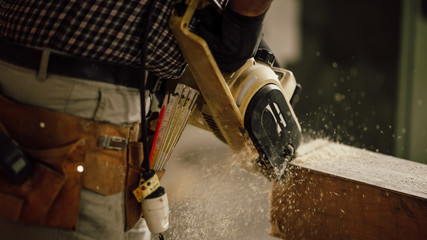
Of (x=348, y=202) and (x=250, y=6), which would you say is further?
(x=348, y=202)

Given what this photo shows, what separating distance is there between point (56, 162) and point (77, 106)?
0.17 m

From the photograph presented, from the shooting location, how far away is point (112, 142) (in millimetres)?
926

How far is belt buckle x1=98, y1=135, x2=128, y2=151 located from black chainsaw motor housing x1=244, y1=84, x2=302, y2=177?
1.65 feet

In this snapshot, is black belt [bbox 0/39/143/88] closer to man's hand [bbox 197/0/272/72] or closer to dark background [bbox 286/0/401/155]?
man's hand [bbox 197/0/272/72]

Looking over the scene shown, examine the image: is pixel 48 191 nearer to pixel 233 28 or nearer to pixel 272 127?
pixel 233 28

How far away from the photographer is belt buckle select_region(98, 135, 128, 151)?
0.91 metres

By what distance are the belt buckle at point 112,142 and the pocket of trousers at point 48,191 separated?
0.19ft

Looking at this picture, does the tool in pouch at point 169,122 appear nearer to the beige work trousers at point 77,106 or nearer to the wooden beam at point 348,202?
the beige work trousers at point 77,106

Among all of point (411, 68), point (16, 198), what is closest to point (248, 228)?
point (16, 198)

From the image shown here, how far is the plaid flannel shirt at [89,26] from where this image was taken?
851mm

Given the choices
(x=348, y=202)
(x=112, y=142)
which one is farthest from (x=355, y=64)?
(x=112, y=142)

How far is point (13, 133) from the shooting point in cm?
91

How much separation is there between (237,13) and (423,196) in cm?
103

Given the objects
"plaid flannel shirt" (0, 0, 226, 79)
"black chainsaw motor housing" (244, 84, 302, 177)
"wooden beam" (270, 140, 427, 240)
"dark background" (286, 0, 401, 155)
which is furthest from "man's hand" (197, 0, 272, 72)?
"dark background" (286, 0, 401, 155)
